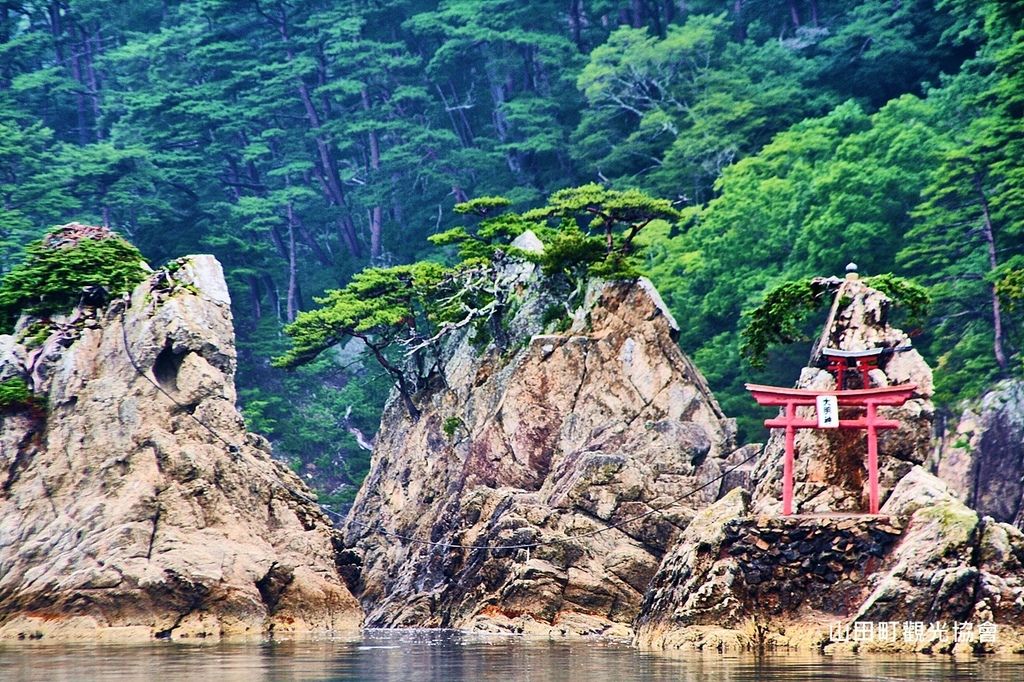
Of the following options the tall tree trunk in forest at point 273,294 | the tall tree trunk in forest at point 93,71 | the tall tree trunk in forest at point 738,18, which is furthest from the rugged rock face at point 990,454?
the tall tree trunk in forest at point 93,71

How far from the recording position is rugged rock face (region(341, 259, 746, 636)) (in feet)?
115

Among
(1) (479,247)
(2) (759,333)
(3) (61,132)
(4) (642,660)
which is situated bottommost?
(4) (642,660)

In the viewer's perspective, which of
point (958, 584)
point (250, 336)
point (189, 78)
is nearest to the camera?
point (958, 584)

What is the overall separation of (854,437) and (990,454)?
11.5 metres

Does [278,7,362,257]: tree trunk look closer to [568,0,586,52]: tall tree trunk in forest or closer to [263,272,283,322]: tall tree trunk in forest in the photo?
[263,272,283,322]: tall tree trunk in forest

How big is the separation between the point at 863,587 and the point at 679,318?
2377cm

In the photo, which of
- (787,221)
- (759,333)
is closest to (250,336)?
(787,221)

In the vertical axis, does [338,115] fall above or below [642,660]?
above

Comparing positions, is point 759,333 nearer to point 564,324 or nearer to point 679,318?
point 564,324

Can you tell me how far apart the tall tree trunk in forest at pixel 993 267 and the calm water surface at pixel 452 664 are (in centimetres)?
1495

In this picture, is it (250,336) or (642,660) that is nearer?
(642,660)

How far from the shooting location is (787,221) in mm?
47750

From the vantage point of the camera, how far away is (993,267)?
42.2 m

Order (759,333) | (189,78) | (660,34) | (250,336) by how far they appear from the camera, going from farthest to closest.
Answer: (189,78), (660,34), (250,336), (759,333)
